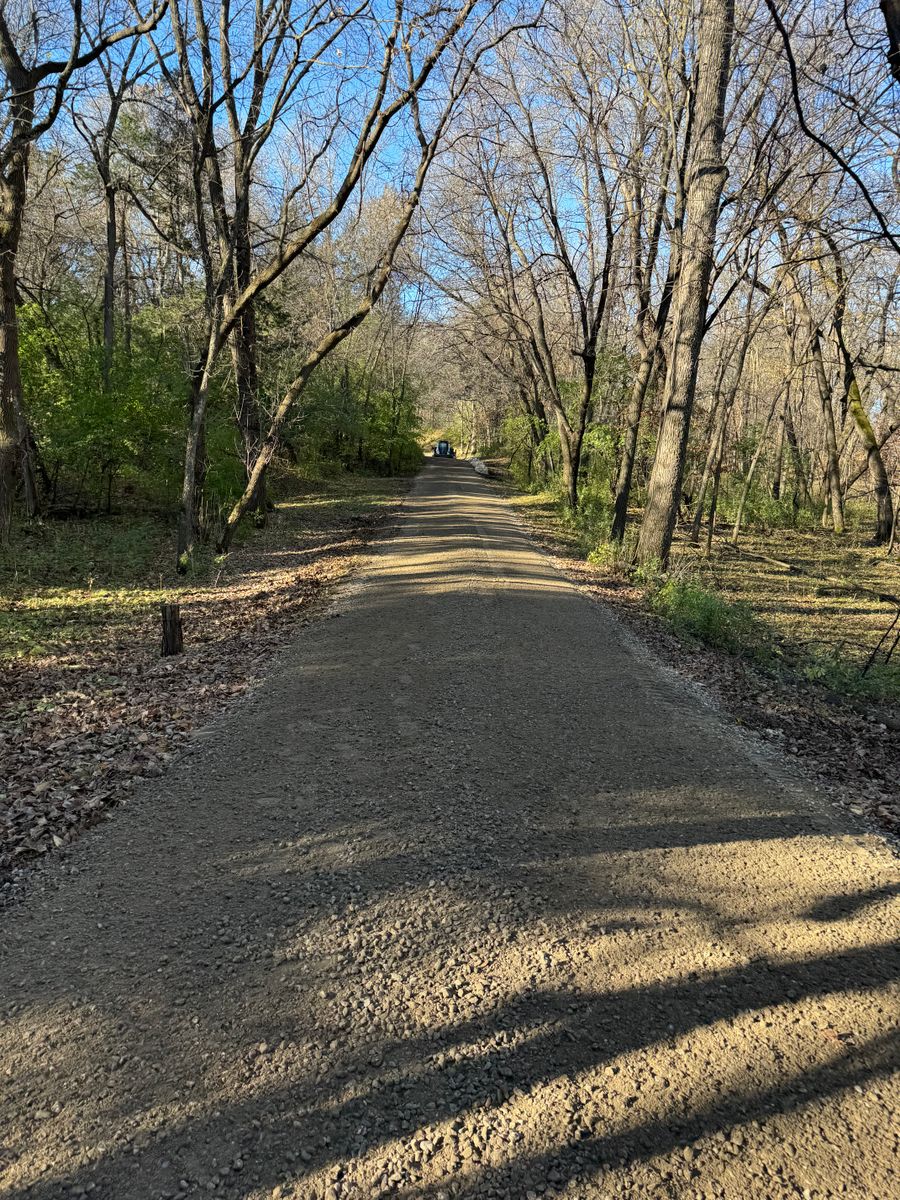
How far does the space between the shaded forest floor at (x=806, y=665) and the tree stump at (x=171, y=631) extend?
5.56m

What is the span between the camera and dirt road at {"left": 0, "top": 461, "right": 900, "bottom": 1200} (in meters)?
2.25

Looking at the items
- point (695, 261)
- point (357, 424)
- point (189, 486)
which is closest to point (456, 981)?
point (189, 486)

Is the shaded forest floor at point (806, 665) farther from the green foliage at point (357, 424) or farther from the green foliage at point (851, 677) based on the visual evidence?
the green foliage at point (357, 424)

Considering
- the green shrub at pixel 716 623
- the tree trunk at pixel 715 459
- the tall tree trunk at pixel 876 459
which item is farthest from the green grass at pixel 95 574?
the tall tree trunk at pixel 876 459

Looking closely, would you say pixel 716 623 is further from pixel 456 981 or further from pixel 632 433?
pixel 632 433

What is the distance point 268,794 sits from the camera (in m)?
4.48

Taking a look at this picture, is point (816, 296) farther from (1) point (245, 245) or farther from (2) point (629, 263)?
(1) point (245, 245)

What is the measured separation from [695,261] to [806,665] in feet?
21.5

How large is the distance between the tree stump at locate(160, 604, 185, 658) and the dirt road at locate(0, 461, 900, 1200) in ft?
8.59

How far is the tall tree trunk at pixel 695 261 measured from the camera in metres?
10.1

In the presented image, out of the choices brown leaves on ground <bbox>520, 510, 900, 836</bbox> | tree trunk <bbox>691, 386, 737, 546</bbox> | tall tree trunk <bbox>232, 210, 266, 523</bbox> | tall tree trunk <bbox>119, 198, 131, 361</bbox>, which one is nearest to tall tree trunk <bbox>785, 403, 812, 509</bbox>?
tree trunk <bbox>691, 386, 737, 546</bbox>

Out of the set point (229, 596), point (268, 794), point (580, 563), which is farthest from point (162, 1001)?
point (580, 563)

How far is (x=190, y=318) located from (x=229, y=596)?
23.5ft

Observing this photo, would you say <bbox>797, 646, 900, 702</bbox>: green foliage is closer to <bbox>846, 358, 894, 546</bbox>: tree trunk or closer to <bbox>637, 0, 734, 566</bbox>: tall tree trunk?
<bbox>637, 0, 734, 566</bbox>: tall tree trunk
